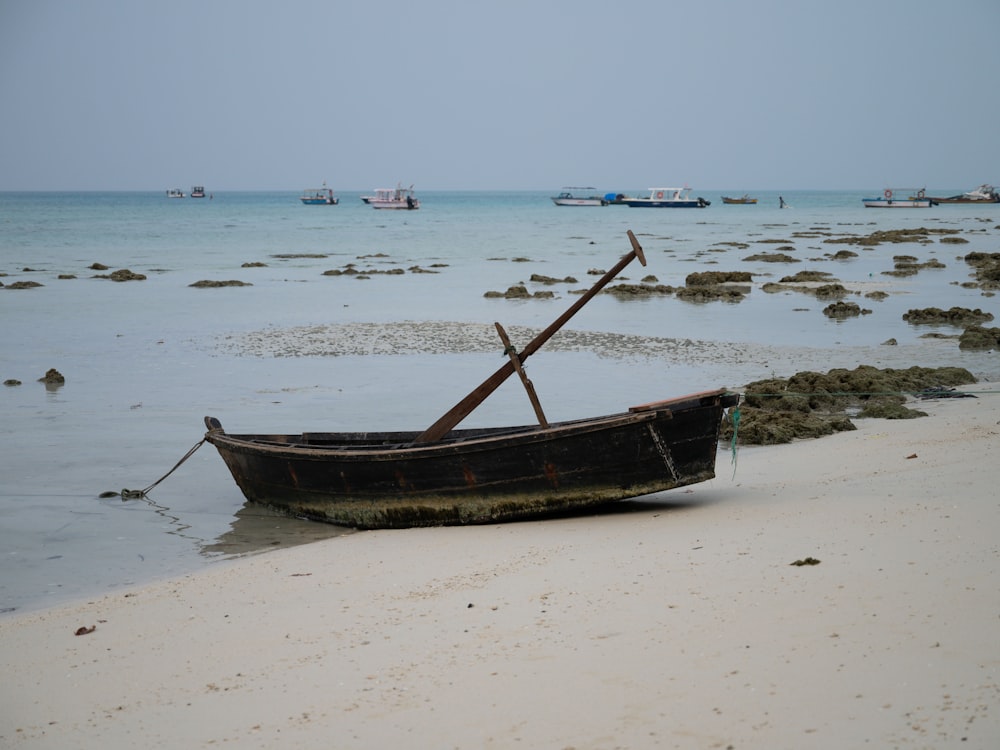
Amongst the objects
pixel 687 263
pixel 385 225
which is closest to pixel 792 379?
pixel 687 263

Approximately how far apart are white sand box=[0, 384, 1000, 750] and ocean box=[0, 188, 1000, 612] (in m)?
1.58

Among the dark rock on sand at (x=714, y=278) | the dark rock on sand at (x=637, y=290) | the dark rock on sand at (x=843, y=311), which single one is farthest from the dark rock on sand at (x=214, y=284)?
the dark rock on sand at (x=843, y=311)

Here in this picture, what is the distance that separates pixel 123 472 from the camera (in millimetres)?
10602

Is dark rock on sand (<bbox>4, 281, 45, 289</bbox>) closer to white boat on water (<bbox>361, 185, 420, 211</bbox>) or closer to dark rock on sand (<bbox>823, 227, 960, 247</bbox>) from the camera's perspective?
dark rock on sand (<bbox>823, 227, 960, 247</bbox>)

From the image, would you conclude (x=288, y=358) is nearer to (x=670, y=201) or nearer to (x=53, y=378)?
(x=53, y=378)

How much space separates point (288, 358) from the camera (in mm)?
17984

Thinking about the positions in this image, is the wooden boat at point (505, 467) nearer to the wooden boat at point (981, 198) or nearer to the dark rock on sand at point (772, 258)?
the dark rock on sand at point (772, 258)

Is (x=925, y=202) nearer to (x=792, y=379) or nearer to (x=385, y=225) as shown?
(x=385, y=225)

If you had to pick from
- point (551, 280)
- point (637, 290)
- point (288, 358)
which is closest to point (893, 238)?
point (551, 280)

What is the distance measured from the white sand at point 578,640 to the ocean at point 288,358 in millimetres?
1576

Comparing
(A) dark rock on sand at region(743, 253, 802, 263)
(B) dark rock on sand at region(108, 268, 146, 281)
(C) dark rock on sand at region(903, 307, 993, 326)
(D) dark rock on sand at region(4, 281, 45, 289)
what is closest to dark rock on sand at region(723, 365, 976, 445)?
(C) dark rock on sand at region(903, 307, 993, 326)

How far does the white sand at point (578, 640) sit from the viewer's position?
4098 millimetres

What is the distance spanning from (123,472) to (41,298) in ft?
66.7

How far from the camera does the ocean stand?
8938 mm
